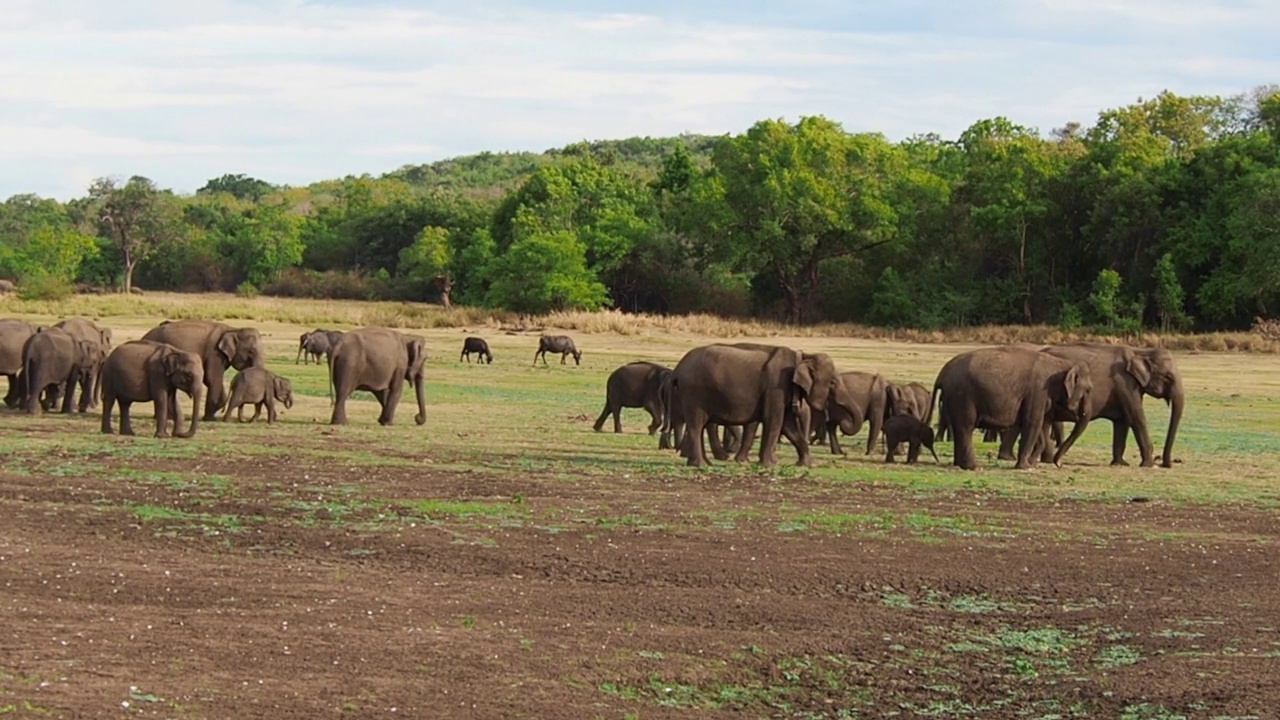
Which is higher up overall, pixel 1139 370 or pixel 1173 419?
pixel 1139 370

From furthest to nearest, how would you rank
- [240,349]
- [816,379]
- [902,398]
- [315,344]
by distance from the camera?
[315,344] → [240,349] → [902,398] → [816,379]

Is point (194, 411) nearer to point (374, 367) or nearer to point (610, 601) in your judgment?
point (374, 367)

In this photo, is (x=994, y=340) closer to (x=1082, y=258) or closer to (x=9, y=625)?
(x=1082, y=258)

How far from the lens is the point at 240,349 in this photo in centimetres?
2794

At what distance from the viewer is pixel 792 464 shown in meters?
23.9

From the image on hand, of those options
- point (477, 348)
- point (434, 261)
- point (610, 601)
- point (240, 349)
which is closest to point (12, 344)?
point (240, 349)

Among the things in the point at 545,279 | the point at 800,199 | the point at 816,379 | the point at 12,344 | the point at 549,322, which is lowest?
the point at 12,344

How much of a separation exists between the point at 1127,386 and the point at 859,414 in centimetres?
382

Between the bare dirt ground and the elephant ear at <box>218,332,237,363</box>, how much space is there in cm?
709

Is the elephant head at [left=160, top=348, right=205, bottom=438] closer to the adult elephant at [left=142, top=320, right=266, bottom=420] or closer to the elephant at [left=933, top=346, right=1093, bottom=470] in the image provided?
the adult elephant at [left=142, top=320, right=266, bottom=420]

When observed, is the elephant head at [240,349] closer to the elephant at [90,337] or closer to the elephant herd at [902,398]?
the elephant at [90,337]

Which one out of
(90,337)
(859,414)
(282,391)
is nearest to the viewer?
(859,414)

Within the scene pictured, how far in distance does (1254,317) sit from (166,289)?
70.3 meters

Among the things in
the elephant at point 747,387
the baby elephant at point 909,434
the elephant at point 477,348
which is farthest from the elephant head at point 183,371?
the elephant at point 477,348
